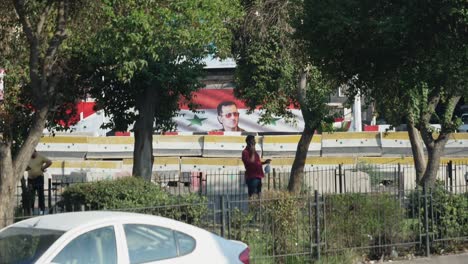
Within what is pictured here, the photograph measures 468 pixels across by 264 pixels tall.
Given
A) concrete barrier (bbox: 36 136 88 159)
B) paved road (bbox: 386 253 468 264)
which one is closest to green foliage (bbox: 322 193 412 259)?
paved road (bbox: 386 253 468 264)

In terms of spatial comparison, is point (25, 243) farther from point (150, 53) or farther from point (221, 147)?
point (221, 147)

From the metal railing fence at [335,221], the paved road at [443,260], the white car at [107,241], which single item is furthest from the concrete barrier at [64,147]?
the white car at [107,241]

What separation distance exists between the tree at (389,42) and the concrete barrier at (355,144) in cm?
1867

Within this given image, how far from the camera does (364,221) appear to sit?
40.9ft

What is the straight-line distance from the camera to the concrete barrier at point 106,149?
32.1m

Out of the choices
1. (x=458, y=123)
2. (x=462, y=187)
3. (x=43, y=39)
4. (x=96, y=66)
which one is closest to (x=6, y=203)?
(x=43, y=39)

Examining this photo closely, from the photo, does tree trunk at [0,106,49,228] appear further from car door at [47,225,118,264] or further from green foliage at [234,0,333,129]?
green foliage at [234,0,333,129]

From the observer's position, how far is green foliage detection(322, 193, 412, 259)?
40.1ft

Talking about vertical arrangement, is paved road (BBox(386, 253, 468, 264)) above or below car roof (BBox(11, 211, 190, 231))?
below

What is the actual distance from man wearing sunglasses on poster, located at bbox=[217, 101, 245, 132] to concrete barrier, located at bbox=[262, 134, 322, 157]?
7.70 metres

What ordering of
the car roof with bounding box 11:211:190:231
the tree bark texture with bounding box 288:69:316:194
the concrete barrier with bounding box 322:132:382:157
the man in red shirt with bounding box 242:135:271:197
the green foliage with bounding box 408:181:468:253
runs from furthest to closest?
the concrete barrier with bounding box 322:132:382:157, the tree bark texture with bounding box 288:69:316:194, the man in red shirt with bounding box 242:135:271:197, the green foliage with bounding box 408:181:468:253, the car roof with bounding box 11:211:190:231

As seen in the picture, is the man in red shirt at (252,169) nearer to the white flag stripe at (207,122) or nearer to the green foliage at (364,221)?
the green foliage at (364,221)

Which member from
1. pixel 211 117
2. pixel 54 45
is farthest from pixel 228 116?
pixel 54 45

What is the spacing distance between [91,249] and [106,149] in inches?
987
